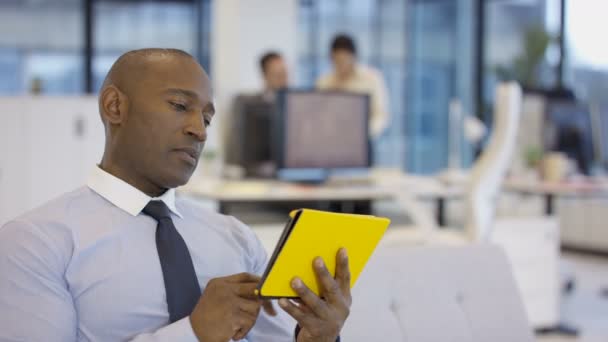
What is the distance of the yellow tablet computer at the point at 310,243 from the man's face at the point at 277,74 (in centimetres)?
319

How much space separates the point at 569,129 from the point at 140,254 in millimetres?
4370

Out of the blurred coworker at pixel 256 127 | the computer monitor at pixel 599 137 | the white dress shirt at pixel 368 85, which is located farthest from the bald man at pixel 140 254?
the computer monitor at pixel 599 137

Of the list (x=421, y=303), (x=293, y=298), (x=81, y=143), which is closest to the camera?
(x=293, y=298)

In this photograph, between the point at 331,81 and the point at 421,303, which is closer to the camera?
the point at 421,303

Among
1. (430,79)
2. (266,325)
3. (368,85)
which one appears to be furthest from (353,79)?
(430,79)

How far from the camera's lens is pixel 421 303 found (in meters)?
1.68

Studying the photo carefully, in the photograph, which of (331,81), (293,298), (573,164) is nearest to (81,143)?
(331,81)

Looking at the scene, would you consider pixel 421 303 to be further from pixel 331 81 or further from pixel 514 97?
pixel 331 81

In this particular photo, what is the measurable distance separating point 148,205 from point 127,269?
13 cm

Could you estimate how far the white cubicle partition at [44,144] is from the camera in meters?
4.50

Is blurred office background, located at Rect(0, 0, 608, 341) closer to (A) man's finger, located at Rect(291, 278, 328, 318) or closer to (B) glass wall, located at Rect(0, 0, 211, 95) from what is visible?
(B) glass wall, located at Rect(0, 0, 211, 95)

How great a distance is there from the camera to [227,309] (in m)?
1.08

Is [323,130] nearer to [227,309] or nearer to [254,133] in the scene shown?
[254,133]

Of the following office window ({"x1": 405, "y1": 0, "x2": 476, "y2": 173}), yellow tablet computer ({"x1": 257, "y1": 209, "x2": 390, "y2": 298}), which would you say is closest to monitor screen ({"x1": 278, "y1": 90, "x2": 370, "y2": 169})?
yellow tablet computer ({"x1": 257, "y1": 209, "x2": 390, "y2": 298})
